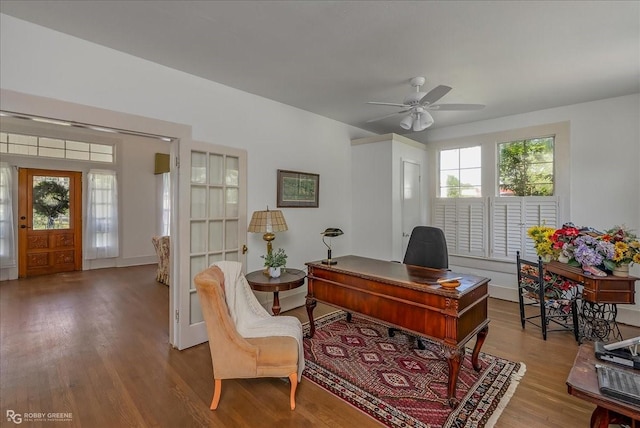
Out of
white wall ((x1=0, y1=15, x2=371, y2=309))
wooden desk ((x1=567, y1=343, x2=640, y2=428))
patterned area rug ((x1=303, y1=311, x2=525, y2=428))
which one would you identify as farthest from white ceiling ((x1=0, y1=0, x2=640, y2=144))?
patterned area rug ((x1=303, y1=311, x2=525, y2=428))

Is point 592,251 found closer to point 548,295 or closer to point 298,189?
point 548,295

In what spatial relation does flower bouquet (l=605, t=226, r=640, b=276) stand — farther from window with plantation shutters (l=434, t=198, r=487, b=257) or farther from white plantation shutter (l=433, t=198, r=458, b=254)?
white plantation shutter (l=433, t=198, r=458, b=254)

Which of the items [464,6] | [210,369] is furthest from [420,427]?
[464,6]

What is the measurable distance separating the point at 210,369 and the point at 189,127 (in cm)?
233

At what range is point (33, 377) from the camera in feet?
7.86

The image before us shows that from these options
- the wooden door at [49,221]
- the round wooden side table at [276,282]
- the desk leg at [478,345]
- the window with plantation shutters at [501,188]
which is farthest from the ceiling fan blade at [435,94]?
the wooden door at [49,221]

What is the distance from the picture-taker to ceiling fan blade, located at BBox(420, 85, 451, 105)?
7.89ft

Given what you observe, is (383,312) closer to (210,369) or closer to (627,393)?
(627,393)

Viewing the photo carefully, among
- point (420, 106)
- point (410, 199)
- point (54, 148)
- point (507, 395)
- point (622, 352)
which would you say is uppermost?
point (54, 148)

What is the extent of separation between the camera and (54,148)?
20.1 ft

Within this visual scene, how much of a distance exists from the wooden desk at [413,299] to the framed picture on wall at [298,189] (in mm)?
1282

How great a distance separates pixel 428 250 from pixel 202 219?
2396 mm

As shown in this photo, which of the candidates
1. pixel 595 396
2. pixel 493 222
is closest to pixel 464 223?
pixel 493 222

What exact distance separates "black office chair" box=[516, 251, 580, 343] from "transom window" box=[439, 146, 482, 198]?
162cm
